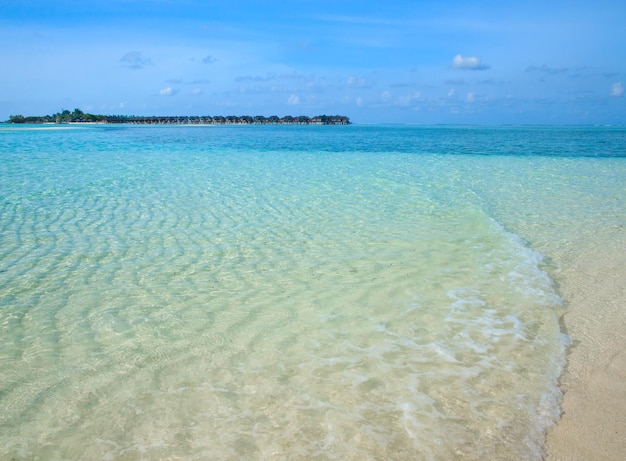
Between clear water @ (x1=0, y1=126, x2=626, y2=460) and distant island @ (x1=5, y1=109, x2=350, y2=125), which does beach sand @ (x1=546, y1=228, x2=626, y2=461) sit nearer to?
clear water @ (x1=0, y1=126, x2=626, y2=460)

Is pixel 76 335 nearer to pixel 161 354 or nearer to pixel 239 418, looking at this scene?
pixel 161 354

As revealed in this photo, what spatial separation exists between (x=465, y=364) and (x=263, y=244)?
4.47 meters

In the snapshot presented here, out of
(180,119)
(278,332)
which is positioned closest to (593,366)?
(278,332)

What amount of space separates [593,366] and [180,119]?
13282cm

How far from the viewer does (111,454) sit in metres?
2.95

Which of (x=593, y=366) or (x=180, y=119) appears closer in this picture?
(x=593, y=366)

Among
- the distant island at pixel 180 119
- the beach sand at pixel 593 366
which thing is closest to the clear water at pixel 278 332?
the beach sand at pixel 593 366

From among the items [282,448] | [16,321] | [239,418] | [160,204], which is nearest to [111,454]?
[239,418]

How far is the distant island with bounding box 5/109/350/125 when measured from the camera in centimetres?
12794

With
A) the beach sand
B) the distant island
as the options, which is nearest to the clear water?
the beach sand

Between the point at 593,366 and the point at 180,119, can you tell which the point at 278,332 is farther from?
the point at 180,119

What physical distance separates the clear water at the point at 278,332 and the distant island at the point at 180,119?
123m

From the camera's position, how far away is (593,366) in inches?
159

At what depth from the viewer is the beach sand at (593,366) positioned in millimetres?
3010
